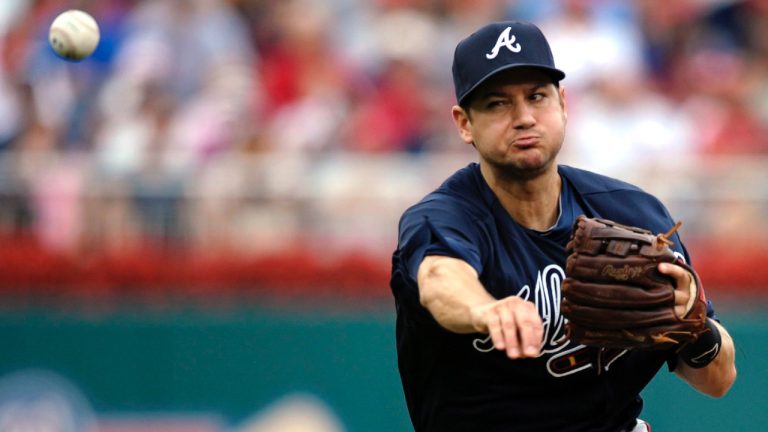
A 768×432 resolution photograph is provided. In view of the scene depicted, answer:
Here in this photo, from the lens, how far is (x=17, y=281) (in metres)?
8.52

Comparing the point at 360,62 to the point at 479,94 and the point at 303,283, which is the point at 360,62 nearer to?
the point at 303,283

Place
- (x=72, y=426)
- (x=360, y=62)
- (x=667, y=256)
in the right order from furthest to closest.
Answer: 1. (x=360, y=62)
2. (x=72, y=426)
3. (x=667, y=256)

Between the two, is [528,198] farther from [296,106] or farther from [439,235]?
[296,106]

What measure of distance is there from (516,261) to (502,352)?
0.32 metres

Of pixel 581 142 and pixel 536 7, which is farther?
pixel 536 7

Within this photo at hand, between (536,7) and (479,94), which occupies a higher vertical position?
(536,7)

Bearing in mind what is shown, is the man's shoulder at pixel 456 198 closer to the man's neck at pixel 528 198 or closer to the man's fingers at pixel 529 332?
the man's neck at pixel 528 198

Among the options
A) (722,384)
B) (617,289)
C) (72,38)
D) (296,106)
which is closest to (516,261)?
(617,289)

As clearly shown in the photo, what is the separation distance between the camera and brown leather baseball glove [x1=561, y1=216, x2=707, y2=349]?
3.99 meters

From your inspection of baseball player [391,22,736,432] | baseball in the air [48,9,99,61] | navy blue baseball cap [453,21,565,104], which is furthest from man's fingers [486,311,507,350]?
baseball in the air [48,9,99,61]

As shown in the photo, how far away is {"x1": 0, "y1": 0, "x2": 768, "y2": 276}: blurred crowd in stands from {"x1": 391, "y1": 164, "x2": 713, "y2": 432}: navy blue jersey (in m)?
3.88

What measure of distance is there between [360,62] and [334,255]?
7.49 ft

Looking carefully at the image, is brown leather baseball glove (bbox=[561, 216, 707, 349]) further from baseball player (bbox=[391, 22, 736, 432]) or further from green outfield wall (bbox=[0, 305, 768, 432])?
green outfield wall (bbox=[0, 305, 768, 432])

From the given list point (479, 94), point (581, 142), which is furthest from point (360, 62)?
point (479, 94)
